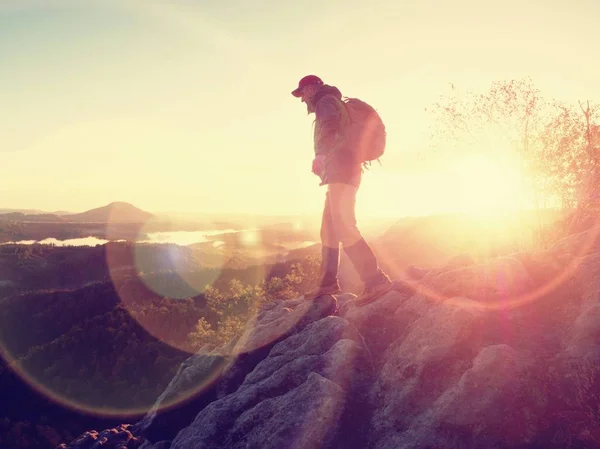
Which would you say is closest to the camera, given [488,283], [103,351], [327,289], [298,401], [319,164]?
[298,401]

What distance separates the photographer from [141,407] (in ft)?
66.3

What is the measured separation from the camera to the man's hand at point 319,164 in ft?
26.3

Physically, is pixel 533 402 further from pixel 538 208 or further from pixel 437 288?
pixel 538 208

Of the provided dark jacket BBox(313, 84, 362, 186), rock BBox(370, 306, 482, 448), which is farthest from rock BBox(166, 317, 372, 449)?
dark jacket BBox(313, 84, 362, 186)

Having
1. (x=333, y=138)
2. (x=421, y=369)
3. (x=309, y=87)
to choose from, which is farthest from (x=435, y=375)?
(x=309, y=87)

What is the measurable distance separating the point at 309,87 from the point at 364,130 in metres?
1.37

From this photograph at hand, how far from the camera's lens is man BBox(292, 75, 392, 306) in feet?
25.4

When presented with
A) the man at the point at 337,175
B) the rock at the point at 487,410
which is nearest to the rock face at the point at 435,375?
the rock at the point at 487,410

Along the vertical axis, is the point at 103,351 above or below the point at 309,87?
below

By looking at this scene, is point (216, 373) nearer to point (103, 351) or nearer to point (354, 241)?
point (354, 241)

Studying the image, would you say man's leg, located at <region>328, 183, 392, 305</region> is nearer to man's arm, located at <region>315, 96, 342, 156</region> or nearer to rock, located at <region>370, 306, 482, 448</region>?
man's arm, located at <region>315, 96, 342, 156</region>

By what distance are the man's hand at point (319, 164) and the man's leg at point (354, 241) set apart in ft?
1.24

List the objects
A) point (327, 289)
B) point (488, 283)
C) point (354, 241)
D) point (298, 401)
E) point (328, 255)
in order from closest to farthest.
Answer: point (298, 401), point (488, 283), point (354, 241), point (328, 255), point (327, 289)

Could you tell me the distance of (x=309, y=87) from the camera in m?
8.27
